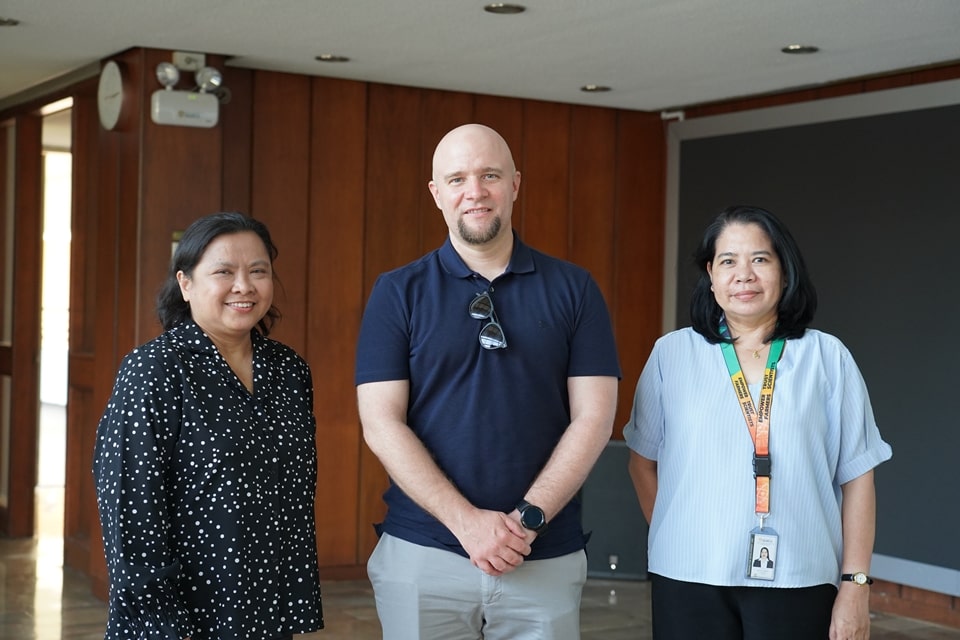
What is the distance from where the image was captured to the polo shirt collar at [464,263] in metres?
2.59

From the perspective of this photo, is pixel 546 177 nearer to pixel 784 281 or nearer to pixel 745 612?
pixel 784 281

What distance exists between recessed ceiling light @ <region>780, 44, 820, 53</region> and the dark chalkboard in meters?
0.76

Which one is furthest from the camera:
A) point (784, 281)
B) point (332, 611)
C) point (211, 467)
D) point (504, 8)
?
point (332, 611)

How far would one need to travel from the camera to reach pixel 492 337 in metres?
2.49

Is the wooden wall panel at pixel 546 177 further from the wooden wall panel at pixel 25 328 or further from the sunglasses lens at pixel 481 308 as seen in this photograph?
the sunglasses lens at pixel 481 308

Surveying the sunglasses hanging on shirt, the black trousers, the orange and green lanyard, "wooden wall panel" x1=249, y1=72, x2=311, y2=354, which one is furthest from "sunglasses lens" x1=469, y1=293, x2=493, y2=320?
"wooden wall panel" x1=249, y1=72, x2=311, y2=354

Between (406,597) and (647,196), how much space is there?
506 cm

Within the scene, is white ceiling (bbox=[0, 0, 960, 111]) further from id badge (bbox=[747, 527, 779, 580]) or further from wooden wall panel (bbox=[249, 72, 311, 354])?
id badge (bbox=[747, 527, 779, 580])

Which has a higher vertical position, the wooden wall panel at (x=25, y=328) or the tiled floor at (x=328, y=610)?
the wooden wall panel at (x=25, y=328)

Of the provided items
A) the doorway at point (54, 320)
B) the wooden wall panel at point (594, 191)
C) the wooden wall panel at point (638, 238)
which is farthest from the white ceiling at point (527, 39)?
the doorway at point (54, 320)

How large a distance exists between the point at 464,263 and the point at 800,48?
125 inches

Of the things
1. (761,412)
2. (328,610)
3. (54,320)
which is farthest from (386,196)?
(54,320)

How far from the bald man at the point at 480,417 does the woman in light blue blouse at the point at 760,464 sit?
0.19 meters

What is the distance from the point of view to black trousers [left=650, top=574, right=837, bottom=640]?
2453 mm
